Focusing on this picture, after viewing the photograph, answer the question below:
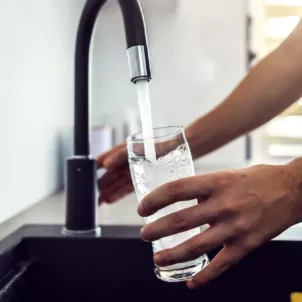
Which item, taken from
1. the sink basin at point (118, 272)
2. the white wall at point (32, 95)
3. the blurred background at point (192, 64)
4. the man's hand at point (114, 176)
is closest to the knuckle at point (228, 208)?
the sink basin at point (118, 272)

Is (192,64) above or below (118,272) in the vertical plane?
above

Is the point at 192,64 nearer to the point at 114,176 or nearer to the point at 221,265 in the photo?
the point at 114,176

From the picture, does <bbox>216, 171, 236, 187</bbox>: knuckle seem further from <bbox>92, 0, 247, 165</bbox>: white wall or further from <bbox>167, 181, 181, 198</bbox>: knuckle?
<bbox>92, 0, 247, 165</bbox>: white wall

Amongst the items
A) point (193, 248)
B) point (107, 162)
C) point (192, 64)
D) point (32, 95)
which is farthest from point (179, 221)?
point (192, 64)

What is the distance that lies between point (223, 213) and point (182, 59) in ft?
4.68

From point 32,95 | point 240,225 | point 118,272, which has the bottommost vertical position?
point 118,272

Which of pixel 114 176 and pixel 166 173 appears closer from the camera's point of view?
pixel 166 173

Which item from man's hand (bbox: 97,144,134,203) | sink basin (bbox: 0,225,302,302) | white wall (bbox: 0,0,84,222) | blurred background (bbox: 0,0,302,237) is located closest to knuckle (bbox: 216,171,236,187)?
sink basin (bbox: 0,225,302,302)

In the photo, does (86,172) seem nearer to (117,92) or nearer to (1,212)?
(1,212)

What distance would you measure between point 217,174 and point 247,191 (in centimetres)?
3

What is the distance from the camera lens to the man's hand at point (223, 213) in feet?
1.68

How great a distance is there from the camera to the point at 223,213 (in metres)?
0.51

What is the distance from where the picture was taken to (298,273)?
70 cm

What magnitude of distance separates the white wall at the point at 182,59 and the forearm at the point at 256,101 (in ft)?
2.97
